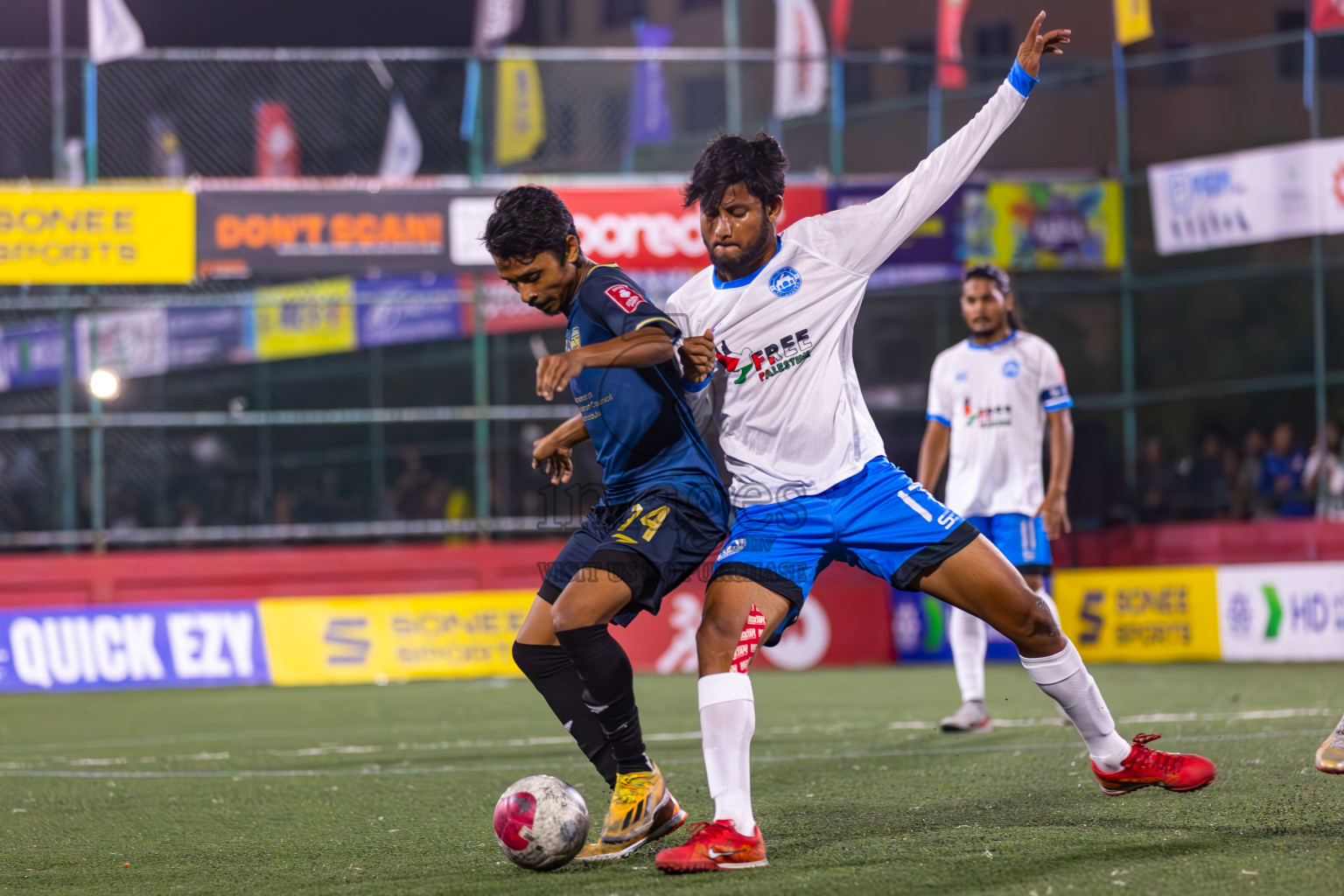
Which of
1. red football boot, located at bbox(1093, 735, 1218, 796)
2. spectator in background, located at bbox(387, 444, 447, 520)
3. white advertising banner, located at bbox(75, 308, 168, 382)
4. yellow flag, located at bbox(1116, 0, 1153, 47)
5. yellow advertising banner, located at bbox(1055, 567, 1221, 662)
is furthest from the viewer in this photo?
white advertising banner, located at bbox(75, 308, 168, 382)

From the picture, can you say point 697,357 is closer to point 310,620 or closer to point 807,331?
→ point 807,331

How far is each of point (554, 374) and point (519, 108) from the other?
532 inches

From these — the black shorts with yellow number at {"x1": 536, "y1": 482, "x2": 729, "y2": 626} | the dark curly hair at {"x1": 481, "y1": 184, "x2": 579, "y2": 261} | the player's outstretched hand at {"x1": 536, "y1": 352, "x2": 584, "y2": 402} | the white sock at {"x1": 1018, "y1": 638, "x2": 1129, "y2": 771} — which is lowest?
the white sock at {"x1": 1018, "y1": 638, "x2": 1129, "y2": 771}

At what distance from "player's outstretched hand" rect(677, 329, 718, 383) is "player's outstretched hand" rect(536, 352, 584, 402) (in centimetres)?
41

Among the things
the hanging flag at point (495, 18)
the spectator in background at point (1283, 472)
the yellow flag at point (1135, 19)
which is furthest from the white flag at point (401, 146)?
the spectator in background at point (1283, 472)

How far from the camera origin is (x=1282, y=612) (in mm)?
13672

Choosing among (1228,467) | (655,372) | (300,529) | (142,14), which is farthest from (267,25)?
(655,372)

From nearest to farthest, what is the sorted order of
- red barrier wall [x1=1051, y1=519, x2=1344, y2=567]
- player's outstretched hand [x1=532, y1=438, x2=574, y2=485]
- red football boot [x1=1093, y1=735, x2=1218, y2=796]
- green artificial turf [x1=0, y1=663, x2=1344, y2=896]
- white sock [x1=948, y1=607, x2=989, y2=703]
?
green artificial turf [x1=0, y1=663, x2=1344, y2=896] → red football boot [x1=1093, y1=735, x2=1218, y2=796] → player's outstretched hand [x1=532, y1=438, x2=574, y2=485] → white sock [x1=948, y1=607, x2=989, y2=703] → red barrier wall [x1=1051, y1=519, x2=1344, y2=567]

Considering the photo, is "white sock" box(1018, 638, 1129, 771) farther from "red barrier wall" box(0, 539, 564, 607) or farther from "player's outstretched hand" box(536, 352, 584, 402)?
"red barrier wall" box(0, 539, 564, 607)

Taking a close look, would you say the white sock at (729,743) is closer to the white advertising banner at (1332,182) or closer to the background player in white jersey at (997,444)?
the background player in white jersey at (997,444)

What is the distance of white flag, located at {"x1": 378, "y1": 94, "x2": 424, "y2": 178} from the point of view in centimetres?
1841

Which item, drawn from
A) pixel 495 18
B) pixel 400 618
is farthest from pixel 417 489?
pixel 495 18

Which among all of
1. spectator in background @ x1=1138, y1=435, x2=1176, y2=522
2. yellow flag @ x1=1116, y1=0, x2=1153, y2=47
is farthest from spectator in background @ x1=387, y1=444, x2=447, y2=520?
yellow flag @ x1=1116, y1=0, x2=1153, y2=47

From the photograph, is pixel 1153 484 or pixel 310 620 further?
pixel 1153 484
